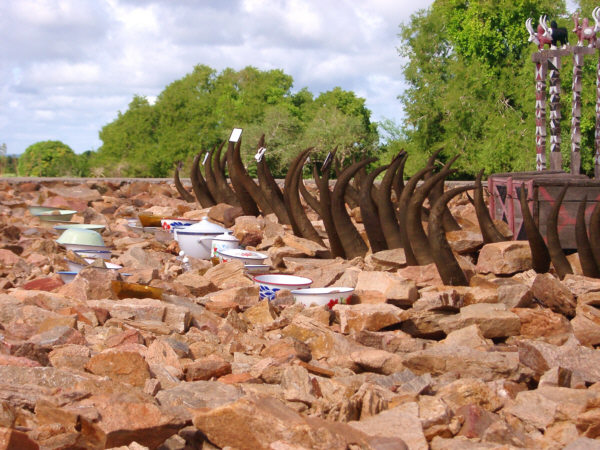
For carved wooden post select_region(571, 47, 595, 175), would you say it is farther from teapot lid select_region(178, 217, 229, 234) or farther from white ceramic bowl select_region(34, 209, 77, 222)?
white ceramic bowl select_region(34, 209, 77, 222)

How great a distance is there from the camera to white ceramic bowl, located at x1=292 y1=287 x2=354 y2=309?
5.41 metres

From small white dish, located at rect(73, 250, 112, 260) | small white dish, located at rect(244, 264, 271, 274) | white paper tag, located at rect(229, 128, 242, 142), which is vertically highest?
white paper tag, located at rect(229, 128, 242, 142)

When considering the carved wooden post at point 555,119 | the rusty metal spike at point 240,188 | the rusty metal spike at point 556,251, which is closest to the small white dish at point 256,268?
the rusty metal spike at point 556,251

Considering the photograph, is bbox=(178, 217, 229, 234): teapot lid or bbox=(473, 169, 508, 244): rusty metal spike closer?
bbox=(473, 169, 508, 244): rusty metal spike

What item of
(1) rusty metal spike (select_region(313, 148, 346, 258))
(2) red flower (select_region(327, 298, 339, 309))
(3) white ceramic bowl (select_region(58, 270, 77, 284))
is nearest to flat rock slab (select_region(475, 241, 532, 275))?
(1) rusty metal spike (select_region(313, 148, 346, 258))

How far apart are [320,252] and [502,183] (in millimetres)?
2193

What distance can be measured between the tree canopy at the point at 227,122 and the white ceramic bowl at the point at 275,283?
28.8m

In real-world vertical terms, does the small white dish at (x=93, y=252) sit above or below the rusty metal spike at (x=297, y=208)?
below

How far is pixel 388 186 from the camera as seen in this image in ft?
23.7

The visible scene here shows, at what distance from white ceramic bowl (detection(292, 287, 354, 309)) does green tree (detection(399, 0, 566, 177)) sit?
64.5 ft

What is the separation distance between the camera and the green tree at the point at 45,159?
Answer: 32.5 meters

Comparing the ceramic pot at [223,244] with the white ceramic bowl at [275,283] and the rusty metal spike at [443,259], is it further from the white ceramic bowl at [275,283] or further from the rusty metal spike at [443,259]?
the rusty metal spike at [443,259]

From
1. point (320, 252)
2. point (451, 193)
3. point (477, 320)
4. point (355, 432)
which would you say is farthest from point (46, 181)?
point (355, 432)

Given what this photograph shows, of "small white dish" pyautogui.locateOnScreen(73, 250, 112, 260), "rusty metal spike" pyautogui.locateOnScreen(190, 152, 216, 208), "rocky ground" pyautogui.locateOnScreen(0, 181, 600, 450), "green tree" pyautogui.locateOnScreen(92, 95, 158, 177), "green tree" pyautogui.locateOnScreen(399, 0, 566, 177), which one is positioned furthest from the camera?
"green tree" pyautogui.locateOnScreen(92, 95, 158, 177)
